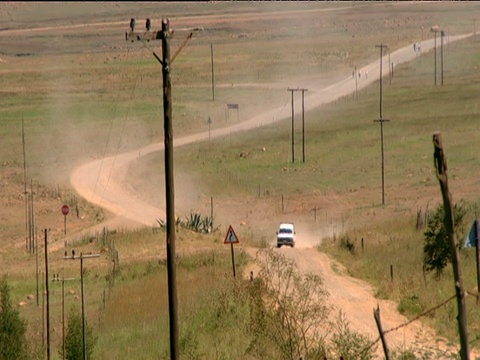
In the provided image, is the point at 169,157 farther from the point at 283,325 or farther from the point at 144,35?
Answer: the point at 283,325

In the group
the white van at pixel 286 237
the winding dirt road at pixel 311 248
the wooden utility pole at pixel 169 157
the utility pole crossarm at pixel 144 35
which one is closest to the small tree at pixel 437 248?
the winding dirt road at pixel 311 248

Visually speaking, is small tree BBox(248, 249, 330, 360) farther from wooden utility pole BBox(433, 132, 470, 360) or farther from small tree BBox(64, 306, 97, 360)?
wooden utility pole BBox(433, 132, 470, 360)

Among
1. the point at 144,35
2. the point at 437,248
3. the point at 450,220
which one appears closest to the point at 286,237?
the point at 437,248

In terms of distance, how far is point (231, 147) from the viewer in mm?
69688

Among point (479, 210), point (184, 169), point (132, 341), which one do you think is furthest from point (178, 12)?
point (132, 341)

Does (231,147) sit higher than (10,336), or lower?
higher

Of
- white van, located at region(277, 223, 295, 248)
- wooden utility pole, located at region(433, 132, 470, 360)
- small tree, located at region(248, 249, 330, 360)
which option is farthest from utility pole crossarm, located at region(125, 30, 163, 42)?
white van, located at region(277, 223, 295, 248)

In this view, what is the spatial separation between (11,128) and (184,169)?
17.1 m

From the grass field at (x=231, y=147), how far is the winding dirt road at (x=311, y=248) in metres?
0.62

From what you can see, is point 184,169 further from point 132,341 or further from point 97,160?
point 132,341

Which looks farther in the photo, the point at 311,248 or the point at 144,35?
the point at 311,248

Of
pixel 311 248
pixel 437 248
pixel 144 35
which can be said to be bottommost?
pixel 311 248

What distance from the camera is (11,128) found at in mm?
76812

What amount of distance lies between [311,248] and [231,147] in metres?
33.1
